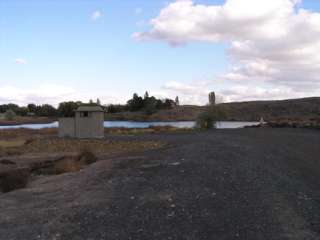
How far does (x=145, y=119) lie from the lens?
12200 centimetres

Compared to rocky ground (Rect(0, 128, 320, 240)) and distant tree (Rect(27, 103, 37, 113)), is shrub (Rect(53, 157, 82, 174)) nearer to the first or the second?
rocky ground (Rect(0, 128, 320, 240))

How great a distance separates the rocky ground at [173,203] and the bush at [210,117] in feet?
108

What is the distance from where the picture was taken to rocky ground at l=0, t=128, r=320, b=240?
23.7 ft

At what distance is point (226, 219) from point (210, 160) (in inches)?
276

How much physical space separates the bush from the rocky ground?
3296cm

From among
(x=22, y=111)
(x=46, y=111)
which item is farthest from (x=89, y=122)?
(x=22, y=111)

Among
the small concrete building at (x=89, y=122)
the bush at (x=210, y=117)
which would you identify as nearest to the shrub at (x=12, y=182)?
the small concrete building at (x=89, y=122)

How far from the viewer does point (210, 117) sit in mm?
47938

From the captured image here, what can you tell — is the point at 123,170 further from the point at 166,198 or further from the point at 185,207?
the point at 185,207

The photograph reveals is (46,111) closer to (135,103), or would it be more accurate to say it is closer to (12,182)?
(135,103)

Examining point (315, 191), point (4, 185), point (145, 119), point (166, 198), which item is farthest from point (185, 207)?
point (145, 119)

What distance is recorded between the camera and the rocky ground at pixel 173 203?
7.22m

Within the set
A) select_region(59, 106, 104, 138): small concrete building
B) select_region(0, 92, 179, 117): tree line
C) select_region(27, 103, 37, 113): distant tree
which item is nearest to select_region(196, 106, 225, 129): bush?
select_region(59, 106, 104, 138): small concrete building

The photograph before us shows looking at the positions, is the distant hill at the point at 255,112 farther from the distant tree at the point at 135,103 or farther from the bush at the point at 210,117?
the bush at the point at 210,117
